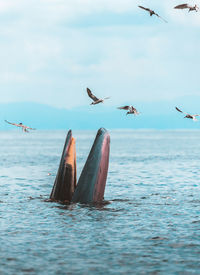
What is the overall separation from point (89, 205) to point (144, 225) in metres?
4.27

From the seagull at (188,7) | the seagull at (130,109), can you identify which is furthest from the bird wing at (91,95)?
the seagull at (188,7)

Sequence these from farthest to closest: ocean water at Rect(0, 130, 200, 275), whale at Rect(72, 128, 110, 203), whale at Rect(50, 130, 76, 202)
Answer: whale at Rect(50, 130, 76, 202) < whale at Rect(72, 128, 110, 203) < ocean water at Rect(0, 130, 200, 275)

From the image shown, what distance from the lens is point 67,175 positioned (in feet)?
72.7

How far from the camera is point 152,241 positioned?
15.1 metres

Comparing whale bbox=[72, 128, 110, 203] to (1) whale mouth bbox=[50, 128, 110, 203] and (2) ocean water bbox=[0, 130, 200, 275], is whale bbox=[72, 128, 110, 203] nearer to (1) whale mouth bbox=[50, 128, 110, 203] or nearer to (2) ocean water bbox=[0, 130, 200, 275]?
(1) whale mouth bbox=[50, 128, 110, 203]

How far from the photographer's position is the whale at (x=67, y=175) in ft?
72.7

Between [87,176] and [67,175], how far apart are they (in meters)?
1.42

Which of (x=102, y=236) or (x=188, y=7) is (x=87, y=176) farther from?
(x=188, y=7)

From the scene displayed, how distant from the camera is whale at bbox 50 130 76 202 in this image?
22.2 m

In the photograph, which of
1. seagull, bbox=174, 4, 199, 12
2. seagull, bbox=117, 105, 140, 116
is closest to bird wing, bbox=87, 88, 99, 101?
seagull, bbox=117, 105, 140, 116

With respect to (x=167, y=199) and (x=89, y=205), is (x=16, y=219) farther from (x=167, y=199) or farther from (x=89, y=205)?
(x=167, y=199)

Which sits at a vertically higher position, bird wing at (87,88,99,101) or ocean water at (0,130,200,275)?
bird wing at (87,88,99,101)

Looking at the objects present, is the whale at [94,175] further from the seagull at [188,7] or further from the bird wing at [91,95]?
the seagull at [188,7]

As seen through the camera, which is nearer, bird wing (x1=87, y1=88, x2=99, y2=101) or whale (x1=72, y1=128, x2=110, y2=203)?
whale (x1=72, y1=128, x2=110, y2=203)
